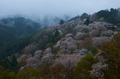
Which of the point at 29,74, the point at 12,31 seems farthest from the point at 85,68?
the point at 12,31

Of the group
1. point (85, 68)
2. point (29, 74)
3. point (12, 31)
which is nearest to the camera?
point (85, 68)

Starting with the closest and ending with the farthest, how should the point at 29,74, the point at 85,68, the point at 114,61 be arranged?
1. the point at 114,61
2. the point at 85,68
3. the point at 29,74

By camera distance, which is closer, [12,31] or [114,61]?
[114,61]

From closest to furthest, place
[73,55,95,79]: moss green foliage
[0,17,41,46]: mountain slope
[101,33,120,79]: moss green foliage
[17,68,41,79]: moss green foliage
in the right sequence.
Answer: [101,33,120,79]: moss green foliage
[73,55,95,79]: moss green foliage
[17,68,41,79]: moss green foliage
[0,17,41,46]: mountain slope

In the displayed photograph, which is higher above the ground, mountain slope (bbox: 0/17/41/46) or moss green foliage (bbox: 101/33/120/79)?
mountain slope (bbox: 0/17/41/46)

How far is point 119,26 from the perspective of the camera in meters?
35.7

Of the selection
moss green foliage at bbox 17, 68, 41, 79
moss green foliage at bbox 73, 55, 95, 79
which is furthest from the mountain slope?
moss green foliage at bbox 73, 55, 95, 79

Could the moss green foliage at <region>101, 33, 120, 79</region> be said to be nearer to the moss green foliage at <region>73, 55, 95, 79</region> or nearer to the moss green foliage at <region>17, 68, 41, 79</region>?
the moss green foliage at <region>73, 55, 95, 79</region>

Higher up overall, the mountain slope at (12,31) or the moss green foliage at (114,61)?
the mountain slope at (12,31)

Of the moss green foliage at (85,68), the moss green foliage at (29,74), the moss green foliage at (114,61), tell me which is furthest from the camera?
the moss green foliage at (29,74)

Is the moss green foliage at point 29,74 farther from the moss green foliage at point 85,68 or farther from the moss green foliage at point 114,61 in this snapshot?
the moss green foliage at point 114,61

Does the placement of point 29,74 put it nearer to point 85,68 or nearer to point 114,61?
point 85,68

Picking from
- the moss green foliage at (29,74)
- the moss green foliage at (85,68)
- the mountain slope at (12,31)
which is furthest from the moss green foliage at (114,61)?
the mountain slope at (12,31)

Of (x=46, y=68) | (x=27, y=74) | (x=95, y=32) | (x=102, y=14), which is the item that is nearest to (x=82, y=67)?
(x=46, y=68)
